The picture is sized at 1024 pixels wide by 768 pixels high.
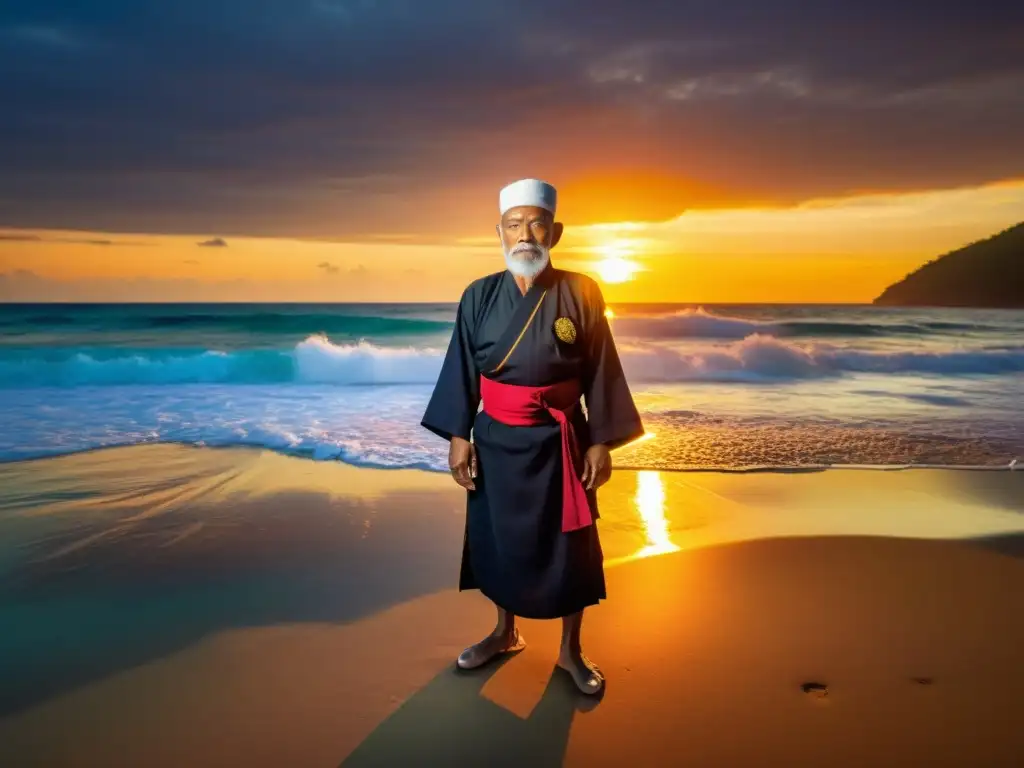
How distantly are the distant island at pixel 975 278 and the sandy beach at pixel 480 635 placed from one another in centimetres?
4729

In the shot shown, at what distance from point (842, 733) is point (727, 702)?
335 mm

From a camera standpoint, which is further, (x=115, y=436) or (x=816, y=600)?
(x=115, y=436)

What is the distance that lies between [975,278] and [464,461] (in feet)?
183

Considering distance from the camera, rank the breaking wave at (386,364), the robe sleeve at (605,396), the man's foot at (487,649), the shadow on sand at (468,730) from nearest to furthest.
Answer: the shadow on sand at (468,730) < the robe sleeve at (605,396) < the man's foot at (487,649) < the breaking wave at (386,364)

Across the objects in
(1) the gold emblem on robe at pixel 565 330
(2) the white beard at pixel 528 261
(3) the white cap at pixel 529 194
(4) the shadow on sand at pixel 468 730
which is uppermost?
(3) the white cap at pixel 529 194

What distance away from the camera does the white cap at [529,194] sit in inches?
92.7

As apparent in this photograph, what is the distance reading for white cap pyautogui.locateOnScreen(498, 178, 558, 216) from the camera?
2354mm

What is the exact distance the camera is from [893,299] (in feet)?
182

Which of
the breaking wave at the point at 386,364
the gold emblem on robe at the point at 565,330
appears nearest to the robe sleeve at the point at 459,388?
the gold emblem on robe at the point at 565,330

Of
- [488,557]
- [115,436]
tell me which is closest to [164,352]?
[115,436]

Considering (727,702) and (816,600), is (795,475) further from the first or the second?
(727,702)

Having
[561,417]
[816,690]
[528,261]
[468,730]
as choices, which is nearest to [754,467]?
[816,690]

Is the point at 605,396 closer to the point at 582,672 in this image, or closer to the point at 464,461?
the point at 464,461

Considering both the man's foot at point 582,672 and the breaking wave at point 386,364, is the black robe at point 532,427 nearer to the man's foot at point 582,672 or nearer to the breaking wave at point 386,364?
the man's foot at point 582,672
